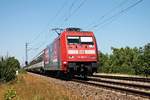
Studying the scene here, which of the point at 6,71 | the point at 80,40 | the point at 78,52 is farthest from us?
the point at 6,71

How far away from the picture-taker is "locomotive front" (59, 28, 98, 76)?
81.1 feet

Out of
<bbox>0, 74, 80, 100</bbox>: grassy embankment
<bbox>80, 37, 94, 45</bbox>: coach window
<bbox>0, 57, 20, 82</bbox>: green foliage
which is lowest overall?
<bbox>0, 74, 80, 100</bbox>: grassy embankment

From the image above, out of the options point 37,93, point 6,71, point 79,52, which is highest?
point 79,52

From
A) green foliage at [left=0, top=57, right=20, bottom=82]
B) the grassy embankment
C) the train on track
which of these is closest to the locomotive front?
the train on track

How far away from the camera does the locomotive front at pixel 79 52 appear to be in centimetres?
2472

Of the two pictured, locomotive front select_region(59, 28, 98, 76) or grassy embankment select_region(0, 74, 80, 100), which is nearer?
grassy embankment select_region(0, 74, 80, 100)

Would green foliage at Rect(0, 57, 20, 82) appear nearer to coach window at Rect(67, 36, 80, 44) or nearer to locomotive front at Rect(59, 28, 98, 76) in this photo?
locomotive front at Rect(59, 28, 98, 76)

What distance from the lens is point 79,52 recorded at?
2502 centimetres

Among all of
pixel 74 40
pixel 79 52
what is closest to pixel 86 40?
pixel 74 40

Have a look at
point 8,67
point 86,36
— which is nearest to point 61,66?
point 86,36

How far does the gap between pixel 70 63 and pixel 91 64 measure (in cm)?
143

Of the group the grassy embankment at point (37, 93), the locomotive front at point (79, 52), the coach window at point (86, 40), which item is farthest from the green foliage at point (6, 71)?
the grassy embankment at point (37, 93)

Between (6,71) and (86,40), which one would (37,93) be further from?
(6,71)

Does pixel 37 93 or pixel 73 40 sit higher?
pixel 73 40
